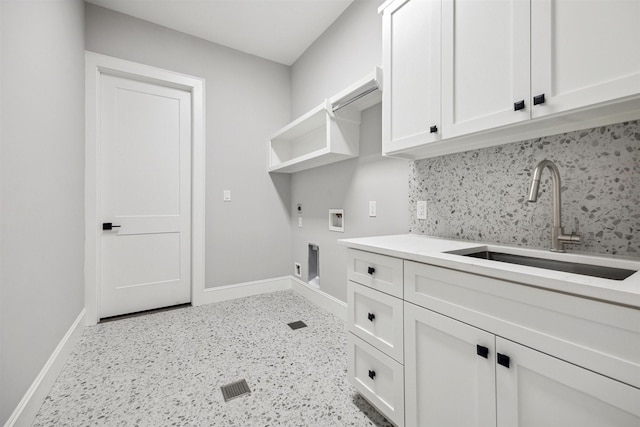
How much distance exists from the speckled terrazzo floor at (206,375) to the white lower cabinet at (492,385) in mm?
450

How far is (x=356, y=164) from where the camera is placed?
7.65 feet

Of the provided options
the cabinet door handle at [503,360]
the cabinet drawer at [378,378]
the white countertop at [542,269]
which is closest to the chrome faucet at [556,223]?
the white countertop at [542,269]

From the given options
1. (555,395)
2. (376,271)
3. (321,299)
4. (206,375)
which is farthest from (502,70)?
(321,299)

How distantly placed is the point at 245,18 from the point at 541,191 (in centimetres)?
279

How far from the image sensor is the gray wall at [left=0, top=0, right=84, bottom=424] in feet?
3.76

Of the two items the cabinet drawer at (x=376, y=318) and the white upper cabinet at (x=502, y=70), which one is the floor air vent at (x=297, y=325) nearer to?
the cabinet drawer at (x=376, y=318)

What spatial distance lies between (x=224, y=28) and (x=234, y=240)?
2.20 meters

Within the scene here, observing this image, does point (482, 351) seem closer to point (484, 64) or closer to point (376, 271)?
point (376, 271)

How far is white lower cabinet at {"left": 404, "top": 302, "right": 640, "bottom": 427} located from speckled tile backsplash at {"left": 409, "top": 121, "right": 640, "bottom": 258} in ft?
2.05

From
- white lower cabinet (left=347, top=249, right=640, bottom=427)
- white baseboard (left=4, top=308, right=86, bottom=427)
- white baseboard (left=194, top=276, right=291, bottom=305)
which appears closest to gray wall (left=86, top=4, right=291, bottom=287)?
white baseboard (left=194, top=276, right=291, bottom=305)

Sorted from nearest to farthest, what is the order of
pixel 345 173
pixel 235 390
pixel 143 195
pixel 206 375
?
pixel 235 390 < pixel 206 375 < pixel 345 173 < pixel 143 195

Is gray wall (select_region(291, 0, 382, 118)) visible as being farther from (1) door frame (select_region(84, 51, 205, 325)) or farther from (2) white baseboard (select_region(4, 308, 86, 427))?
(2) white baseboard (select_region(4, 308, 86, 427))

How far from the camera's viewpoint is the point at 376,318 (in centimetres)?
132

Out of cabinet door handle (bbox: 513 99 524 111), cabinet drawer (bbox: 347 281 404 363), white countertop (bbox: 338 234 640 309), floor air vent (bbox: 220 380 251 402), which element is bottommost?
floor air vent (bbox: 220 380 251 402)
